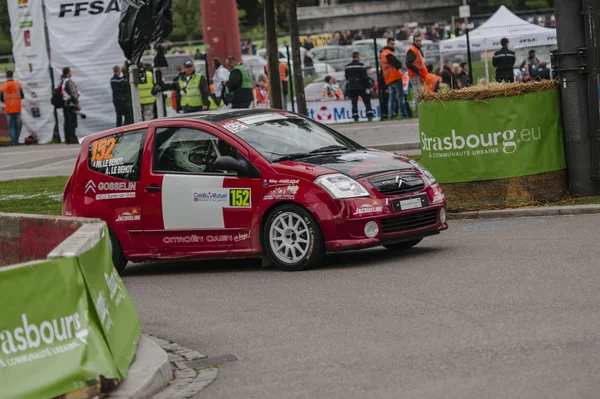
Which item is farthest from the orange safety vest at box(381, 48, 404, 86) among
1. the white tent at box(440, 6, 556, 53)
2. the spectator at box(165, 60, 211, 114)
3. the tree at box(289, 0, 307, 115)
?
the tree at box(289, 0, 307, 115)

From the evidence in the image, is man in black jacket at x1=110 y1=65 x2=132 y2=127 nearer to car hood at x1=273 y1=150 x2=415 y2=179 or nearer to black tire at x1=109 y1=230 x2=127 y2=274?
black tire at x1=109 y1=230 x2=127 y2=274

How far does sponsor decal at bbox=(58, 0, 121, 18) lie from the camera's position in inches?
1319

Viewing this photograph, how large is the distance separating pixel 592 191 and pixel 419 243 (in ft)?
9.16

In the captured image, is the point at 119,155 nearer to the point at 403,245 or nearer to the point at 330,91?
the point at 403,245

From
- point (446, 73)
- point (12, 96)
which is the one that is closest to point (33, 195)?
point (446, 73)

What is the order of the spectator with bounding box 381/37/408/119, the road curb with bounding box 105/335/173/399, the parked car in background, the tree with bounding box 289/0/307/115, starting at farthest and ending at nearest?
the parked car in background → the spectator with bounding box 381/37/408/119 → the tree with bounding box 289/0/307/115 → the road curb with bounding box 105/335/173/399

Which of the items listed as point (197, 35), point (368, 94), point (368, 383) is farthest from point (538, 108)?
point (197, 35)

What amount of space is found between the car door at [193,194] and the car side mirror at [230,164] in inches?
3.9

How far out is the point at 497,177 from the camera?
14.6 meters

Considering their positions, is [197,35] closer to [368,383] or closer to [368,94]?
[368,94]

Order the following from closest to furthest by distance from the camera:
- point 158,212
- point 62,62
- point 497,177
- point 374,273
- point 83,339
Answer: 1. point 83,339
2. point 374,273
3. point 158,212
4. point 497,177
5. point 62,62

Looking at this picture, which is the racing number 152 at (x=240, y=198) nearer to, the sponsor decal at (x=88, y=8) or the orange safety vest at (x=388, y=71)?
the orange safety vest at (x=388, y=71)

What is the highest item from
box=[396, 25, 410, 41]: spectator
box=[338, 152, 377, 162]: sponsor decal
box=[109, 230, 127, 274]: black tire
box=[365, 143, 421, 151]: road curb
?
box=[396, 25, 410, 41]: spectator

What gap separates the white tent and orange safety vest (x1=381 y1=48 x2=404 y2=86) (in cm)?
415
